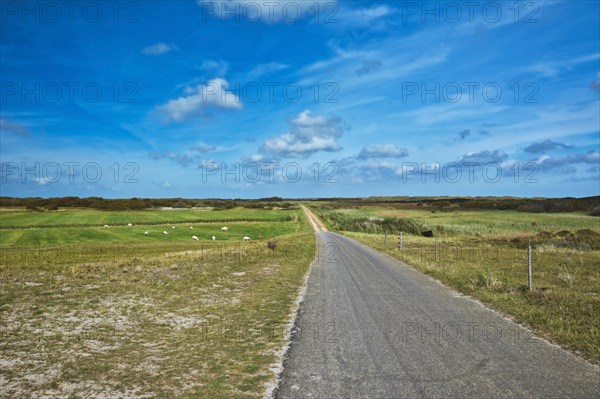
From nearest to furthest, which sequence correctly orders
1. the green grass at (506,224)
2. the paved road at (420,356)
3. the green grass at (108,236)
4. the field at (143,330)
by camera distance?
the paved road at (420,356), the field at (143,330), the green grass at (108,236), the green grass at (506,224)

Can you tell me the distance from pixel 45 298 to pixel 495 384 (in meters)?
13.5

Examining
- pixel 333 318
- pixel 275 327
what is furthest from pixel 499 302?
pixel 275 327

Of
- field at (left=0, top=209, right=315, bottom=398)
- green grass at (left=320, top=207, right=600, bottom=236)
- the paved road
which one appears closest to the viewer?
the paved road

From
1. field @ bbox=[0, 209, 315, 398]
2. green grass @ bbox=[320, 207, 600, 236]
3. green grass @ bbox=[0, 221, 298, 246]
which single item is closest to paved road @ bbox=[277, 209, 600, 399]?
field @ bbox=[0, 209, 315, 398]

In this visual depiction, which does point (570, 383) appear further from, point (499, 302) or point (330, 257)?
point (330, 257)

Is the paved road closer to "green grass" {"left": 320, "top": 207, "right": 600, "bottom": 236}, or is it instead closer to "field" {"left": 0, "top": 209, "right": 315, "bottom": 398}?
"field" {"left": 0, "top": 209, "right": 315, "bottom": 398}

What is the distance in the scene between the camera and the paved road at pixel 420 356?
6.53 m

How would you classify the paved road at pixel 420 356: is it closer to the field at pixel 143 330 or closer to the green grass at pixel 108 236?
the field at pixel 143 330

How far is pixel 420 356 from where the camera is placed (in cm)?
809

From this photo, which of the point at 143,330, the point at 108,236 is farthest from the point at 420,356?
the point at 108,236

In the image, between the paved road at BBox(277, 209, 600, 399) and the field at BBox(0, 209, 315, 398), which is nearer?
the paved road at BBox(277, 209, 600, 399)

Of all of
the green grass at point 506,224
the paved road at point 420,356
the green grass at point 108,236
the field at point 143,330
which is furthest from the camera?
the green grass at point 506,224

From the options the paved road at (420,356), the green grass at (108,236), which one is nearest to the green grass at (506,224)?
the green grass at (108,236)

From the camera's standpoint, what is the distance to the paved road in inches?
257
